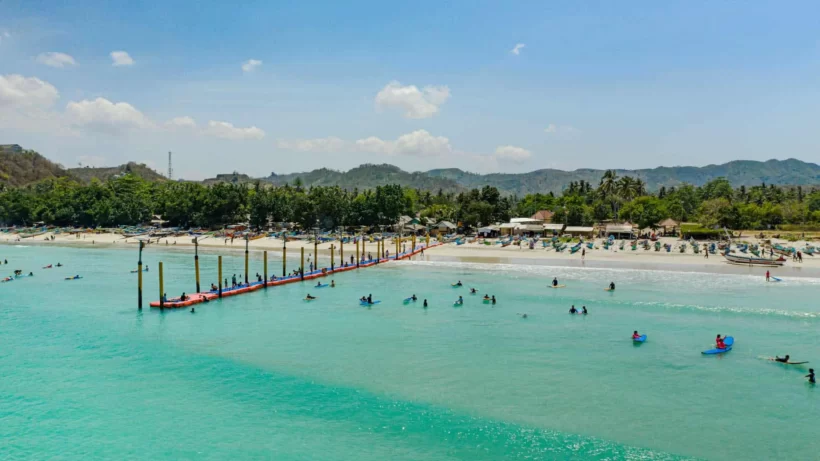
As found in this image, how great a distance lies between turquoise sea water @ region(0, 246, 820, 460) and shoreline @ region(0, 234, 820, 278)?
14.8 meters

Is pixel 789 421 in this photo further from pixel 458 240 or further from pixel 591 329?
pixel 458 240

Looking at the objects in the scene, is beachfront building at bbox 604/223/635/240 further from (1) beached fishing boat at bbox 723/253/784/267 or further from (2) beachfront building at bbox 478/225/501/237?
(1) beached fishing boat at bbox 723/253/784/267

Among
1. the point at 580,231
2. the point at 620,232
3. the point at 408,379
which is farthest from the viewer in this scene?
the point at 580,231

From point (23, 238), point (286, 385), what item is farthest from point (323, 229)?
point (286, 385)

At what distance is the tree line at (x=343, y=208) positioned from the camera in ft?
316

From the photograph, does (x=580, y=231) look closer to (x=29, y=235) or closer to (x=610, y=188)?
(x=610, y=188)

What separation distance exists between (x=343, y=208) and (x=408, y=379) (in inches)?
2886

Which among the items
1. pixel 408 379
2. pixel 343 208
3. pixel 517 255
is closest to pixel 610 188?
pixel 517 255

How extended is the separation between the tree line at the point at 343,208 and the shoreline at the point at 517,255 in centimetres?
1006

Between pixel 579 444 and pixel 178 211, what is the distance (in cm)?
10035

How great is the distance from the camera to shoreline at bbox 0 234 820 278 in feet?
189

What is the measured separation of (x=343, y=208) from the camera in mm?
96188

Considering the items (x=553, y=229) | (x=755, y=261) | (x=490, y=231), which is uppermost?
(x=553, y=229)

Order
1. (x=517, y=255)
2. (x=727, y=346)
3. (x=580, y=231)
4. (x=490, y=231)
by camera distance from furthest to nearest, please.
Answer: (x=490, y=231) → (x=580, y=231) → (x=517, y=255) → (x=727, y=346)
